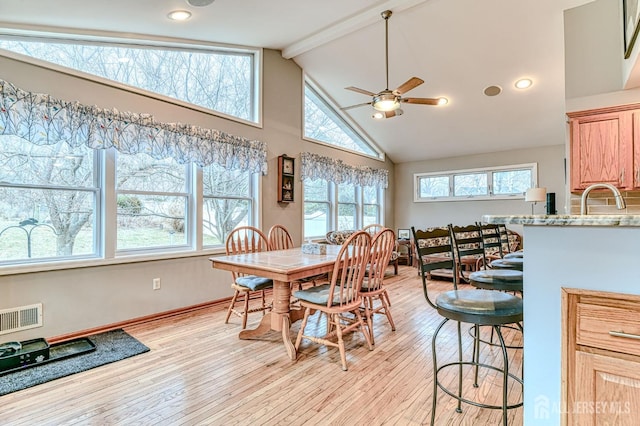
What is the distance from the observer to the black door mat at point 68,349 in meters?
2.51

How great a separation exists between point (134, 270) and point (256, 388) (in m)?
2.04

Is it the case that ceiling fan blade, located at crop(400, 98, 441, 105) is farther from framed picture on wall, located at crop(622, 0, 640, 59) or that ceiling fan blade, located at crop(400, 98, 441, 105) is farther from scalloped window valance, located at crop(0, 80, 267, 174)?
scalloped window valance, located at crop(0, 80, 267, 174)

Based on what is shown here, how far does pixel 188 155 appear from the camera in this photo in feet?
12.2

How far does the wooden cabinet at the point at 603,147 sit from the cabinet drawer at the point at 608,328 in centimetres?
276

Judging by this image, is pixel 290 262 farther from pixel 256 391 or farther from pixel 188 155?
pixel 188 155

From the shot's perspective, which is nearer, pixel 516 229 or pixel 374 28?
pixel 374 28

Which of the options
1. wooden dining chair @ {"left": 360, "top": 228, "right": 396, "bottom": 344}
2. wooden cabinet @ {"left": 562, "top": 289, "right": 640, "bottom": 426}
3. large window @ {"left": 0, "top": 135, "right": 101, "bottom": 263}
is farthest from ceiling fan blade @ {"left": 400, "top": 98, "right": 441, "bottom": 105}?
large window @ {"left": 0, "top": 135, "right": 101, "bottom": 263}

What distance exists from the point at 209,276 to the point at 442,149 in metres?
5.09

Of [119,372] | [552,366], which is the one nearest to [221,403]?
[119,372]

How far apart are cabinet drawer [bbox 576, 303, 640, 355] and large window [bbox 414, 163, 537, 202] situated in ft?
19.1

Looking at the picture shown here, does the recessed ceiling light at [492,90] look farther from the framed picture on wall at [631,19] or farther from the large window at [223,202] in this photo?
the large window at [223,202]

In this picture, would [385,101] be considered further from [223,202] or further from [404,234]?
[404,234]

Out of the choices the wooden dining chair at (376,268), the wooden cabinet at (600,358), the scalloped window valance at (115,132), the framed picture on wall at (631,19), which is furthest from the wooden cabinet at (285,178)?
the wooden cabinet at (600,358)

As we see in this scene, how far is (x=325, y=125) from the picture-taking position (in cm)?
597
